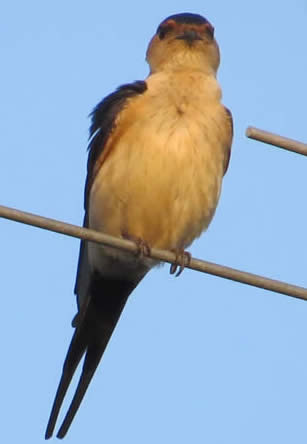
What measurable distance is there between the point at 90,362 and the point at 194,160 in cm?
131

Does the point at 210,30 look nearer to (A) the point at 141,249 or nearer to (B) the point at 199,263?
(A) the point at 141,249

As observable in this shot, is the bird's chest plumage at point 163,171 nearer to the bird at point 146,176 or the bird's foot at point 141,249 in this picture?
the bird at point 146,176

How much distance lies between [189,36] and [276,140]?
3299mm

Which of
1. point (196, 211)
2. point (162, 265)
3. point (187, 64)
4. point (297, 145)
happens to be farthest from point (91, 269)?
point (297, 145)

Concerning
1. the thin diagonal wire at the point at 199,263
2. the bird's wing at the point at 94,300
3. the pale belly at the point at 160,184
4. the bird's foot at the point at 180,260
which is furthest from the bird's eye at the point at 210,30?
the thin diagonal wire at the point at 199,263

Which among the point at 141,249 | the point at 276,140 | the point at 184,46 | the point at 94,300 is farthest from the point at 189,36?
the point at 276,140

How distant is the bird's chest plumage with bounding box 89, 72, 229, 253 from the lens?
623cm

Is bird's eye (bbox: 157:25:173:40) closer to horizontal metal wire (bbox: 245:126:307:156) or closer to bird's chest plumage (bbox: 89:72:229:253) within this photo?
bird's chest plumage (bbox: 89:72:229:253)

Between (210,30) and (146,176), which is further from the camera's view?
(210,30)

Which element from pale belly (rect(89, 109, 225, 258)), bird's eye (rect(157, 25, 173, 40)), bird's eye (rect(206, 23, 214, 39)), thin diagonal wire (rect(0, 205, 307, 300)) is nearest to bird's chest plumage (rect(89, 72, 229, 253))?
pale belly (rect(89, 109, 225, 258))

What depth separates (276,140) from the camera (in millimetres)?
3930

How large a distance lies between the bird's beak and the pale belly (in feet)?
2.84

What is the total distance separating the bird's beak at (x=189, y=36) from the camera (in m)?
7.09

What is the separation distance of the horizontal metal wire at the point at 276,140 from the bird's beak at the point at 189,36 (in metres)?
3.22
